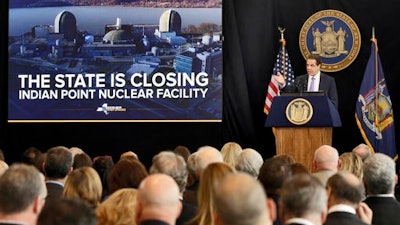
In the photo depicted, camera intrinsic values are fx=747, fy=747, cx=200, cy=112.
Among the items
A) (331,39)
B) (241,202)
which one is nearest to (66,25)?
(331,39)

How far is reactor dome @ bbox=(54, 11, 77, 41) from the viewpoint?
1137 centimetres

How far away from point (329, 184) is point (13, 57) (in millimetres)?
8460

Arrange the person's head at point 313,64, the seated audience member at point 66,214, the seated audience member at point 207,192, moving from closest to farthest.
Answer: the seated audience member at point 66,214
the seated audience member at point 207,192
the person's head at point 313,64

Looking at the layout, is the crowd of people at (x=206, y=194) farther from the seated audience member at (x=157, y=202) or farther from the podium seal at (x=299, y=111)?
the podium seal at (x=299, y=111)

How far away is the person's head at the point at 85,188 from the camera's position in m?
4.16

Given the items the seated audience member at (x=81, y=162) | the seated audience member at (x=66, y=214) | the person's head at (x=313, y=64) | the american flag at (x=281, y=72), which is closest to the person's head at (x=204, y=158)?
the seated audience member at (x=81, y=162)

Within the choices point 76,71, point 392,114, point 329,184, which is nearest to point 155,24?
point 76,71

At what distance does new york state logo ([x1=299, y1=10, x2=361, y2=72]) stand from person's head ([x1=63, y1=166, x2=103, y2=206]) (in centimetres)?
745

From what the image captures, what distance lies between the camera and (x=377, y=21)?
11.1 m

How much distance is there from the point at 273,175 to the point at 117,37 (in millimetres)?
7256

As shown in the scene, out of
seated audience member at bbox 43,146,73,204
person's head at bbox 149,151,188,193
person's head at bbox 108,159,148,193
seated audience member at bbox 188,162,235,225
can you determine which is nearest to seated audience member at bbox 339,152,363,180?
person's head at bbox 149,151,188,193

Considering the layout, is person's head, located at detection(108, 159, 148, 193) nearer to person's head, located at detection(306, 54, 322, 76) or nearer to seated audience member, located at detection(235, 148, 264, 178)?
seated audience member, located at detection(235, 148, 264, 178)

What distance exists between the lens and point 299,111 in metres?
9.27

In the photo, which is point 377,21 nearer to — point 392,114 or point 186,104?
point 392,114
